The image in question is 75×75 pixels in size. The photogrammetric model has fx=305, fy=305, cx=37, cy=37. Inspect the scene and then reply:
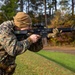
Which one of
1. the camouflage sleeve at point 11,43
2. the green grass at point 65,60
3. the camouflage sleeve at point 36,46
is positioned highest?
the camouflage sleeve at point 11,43

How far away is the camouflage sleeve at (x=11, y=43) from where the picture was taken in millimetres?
4133

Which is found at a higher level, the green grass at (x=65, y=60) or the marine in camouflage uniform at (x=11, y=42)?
the marine in camouflage uniform at (x=11, y=42)

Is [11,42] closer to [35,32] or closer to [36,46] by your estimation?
[35,32]

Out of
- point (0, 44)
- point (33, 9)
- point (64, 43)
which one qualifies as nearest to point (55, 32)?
point (0, 44)

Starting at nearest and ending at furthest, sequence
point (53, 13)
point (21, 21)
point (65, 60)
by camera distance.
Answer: point (21, 21)
point (65, 60)
point (53, 13)

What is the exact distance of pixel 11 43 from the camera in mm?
4133

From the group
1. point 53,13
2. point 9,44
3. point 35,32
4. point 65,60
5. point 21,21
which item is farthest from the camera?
point 53,13

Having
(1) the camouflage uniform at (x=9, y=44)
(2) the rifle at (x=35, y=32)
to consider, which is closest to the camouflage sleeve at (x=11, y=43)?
(1) the camouflage uniform at (x=9, y=44)

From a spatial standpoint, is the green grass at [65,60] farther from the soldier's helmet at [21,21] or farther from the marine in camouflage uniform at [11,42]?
the soldier's helmet at [21,21]

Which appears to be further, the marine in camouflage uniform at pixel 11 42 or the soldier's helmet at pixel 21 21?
the soldier's helmet at pixel 21 21

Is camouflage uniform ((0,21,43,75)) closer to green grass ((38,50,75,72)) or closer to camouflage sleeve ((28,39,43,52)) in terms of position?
camouflage sleeve ((28,39,43,52))

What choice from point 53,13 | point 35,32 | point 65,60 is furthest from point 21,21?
point 53,13

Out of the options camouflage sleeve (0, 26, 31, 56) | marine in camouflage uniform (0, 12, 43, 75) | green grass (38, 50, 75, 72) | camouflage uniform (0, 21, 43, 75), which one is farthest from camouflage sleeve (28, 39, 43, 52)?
green grass (38, 50, 75, 72)

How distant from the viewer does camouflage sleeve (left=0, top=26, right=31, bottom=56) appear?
413 cm
